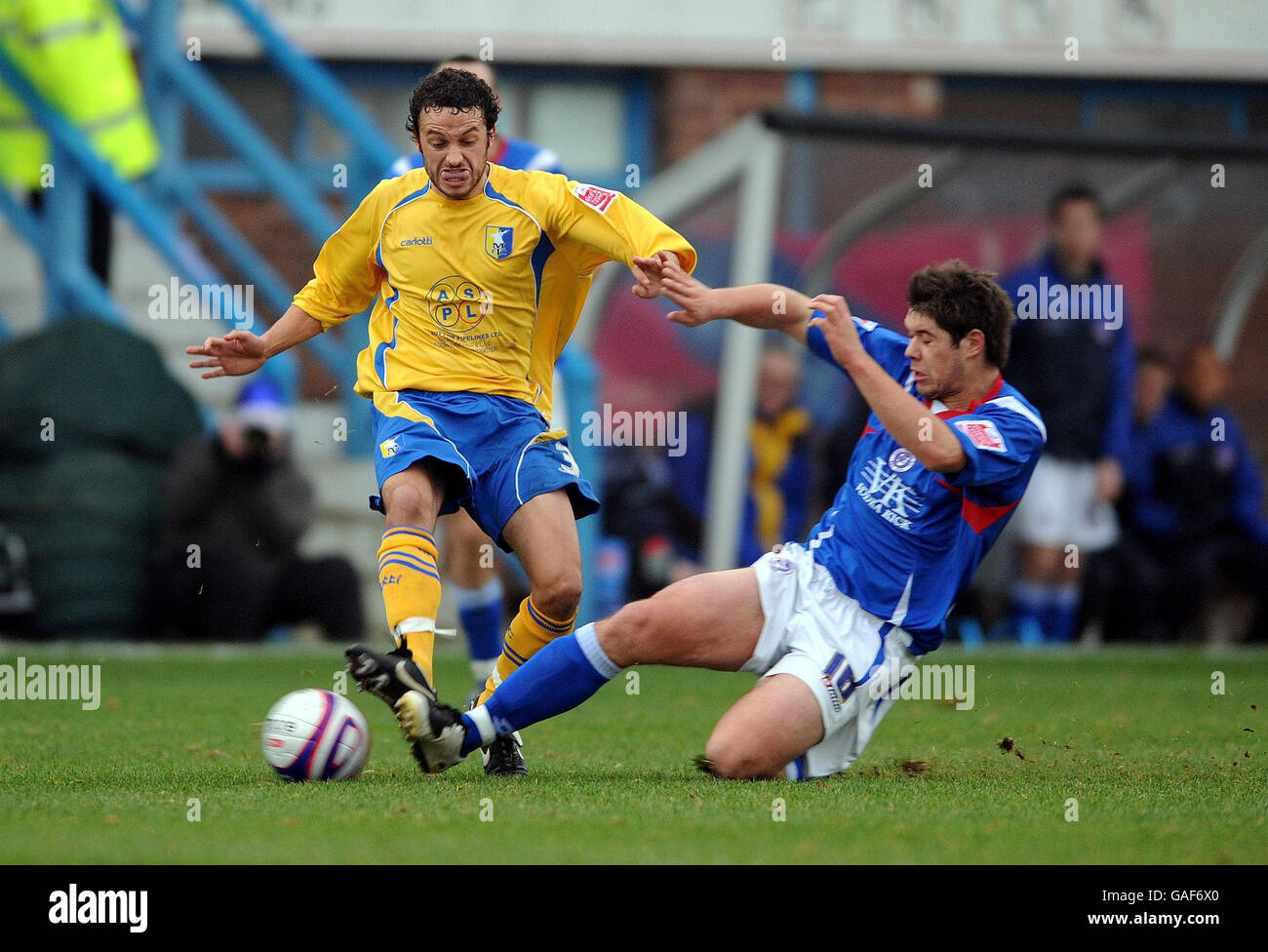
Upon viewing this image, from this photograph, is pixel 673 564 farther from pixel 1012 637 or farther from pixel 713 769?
pixel 713 769

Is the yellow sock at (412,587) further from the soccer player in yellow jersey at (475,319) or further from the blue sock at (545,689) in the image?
the blue sock at (545,689)

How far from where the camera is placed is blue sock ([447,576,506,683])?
22.2ft

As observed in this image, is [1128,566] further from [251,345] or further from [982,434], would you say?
[251,345]

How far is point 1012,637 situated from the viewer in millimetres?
11898

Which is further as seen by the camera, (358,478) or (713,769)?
(358,478)

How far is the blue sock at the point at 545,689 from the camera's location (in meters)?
4.80

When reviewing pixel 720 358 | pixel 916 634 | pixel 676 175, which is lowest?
pixel 916 634

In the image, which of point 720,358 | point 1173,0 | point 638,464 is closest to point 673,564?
point 638,464
